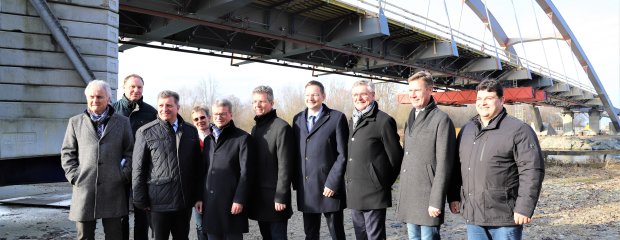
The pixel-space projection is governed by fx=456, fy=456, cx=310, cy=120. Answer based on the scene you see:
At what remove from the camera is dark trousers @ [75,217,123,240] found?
378 centimetres

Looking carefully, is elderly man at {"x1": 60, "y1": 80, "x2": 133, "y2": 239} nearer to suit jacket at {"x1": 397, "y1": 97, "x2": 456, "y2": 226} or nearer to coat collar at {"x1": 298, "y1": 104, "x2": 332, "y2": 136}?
coat collar at {"x1": 298, "y1": 104, "x2": 332, "y2": 136}

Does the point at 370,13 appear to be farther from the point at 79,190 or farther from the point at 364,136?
the point at 79,190

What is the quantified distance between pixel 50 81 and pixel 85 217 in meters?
4.70

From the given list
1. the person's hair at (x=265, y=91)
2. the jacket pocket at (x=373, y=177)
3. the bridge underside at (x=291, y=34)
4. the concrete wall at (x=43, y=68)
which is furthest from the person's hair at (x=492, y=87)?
the bridge underside at (x=291, y=34)

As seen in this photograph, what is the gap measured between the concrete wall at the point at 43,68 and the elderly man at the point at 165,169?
4119 millimetres

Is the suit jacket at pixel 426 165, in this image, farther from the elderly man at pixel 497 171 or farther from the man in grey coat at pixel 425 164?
the elderly man at pixel 497 171

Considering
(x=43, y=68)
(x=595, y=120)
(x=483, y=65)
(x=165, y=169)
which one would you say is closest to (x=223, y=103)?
(x=165, y=169)

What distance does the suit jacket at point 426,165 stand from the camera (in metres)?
3.45

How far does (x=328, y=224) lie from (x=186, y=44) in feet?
31.8

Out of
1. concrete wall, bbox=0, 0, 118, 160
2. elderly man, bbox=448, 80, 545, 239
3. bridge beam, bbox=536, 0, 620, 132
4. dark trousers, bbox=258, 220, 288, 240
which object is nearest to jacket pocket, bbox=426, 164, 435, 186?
elderly man, bbox=448, 80, 545, 239

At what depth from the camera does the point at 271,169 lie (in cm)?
399

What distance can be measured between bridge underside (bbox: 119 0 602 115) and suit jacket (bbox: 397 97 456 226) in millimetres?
6744

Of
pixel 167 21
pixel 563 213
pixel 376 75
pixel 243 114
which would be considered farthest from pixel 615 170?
pixel 243 114

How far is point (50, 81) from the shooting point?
7.48m
